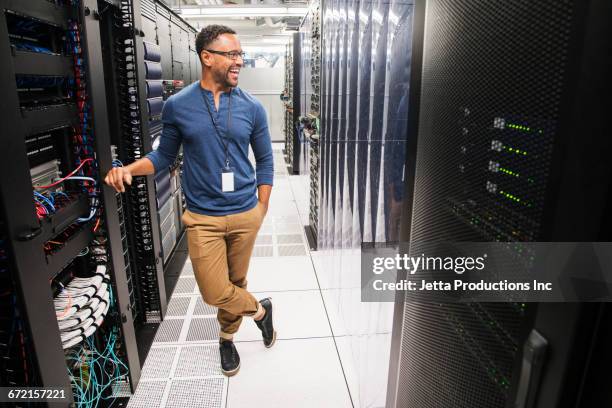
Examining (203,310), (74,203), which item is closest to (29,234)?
(74,203)

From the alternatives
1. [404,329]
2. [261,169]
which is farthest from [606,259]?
[261,169]

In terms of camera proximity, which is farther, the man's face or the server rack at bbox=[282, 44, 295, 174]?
the server rack at bbox=[282, 44, 295, 174]

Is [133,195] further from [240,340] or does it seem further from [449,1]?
[449,1]

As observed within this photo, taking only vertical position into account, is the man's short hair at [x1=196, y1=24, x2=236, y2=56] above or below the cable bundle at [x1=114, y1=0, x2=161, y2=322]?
above

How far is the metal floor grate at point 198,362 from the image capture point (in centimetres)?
208

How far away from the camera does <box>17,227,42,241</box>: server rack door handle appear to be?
1098mm

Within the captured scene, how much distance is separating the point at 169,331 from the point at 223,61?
61.7 inches

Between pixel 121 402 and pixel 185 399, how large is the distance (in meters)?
0.28

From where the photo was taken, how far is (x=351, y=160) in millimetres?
2561

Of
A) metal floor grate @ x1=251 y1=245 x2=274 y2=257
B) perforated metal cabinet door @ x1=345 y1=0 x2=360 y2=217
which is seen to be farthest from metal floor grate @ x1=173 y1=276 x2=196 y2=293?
perforated metal cabinet door @ x1=345 y1=0 x2=360 y2=217

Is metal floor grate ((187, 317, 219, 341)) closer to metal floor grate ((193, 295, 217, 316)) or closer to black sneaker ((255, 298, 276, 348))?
metal floor grate ((193, 295, 217, 316))

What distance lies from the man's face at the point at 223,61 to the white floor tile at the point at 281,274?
1.61m

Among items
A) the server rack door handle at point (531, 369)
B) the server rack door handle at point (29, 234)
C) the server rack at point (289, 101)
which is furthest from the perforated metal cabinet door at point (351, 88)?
the server rack at point (289, 101)

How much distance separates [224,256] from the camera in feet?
6.48
